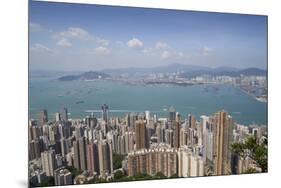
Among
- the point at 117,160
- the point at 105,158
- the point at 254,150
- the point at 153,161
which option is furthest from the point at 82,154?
the point at 254,150

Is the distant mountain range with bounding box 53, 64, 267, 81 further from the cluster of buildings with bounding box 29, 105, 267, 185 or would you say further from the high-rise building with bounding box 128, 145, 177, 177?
the high-rise building with bounding box 128, 145, 177, 177

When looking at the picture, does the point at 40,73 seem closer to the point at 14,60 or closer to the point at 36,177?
the point at 14,60

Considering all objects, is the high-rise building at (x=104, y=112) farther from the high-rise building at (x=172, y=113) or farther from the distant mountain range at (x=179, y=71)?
the high-rise building at (x=172, y=113)

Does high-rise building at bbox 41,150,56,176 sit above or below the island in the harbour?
below

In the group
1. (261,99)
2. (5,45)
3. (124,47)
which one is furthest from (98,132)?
(261,99)

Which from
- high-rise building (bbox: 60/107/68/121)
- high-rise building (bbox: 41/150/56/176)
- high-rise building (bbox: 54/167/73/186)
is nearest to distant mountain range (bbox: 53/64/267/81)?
high-rise building (bbox: 60/107/68/121)

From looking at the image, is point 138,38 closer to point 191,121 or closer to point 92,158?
point 191,121

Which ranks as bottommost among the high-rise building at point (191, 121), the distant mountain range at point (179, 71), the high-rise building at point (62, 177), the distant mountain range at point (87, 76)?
the high-rise building at point (62, 177)

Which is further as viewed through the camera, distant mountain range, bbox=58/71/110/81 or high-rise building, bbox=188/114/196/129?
high-rise building, bbox=188/114/196/129

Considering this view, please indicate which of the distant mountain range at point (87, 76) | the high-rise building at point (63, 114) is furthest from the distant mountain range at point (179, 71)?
the high-rise building at point (63, 114)
